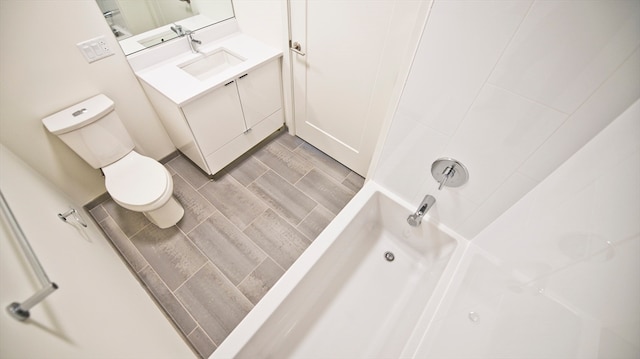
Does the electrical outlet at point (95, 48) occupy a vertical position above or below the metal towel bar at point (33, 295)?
above

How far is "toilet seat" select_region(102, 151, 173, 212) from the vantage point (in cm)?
148

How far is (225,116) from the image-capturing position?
1760 mm

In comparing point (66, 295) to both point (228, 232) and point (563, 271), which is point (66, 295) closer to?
point (228, 232)

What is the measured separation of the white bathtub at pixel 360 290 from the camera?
3.61 feet

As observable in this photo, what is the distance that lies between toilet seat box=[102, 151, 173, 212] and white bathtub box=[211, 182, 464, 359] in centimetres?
96

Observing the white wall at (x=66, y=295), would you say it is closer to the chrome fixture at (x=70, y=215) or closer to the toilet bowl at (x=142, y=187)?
the chrome fixture at (x=70, y=215)

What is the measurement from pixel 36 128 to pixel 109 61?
53 centimetres

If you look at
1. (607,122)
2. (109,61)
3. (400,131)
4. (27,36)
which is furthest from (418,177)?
(27,36)

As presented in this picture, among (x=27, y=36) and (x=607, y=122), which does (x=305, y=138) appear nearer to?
(x=27, y=36)

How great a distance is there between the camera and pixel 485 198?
3.48ft

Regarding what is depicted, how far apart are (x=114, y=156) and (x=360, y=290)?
173cm

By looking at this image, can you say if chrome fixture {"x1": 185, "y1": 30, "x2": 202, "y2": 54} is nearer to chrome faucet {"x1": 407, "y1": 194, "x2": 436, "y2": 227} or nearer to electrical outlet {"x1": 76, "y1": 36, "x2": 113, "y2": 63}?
electrical outlet {"x1": 76, "y1": 36, "x2": 113, "y2": 63}

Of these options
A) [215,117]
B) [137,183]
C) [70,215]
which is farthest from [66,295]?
[215,117]

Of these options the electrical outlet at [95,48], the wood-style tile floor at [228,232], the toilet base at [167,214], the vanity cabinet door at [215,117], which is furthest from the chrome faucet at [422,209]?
the electrical outlet at [95,48]
